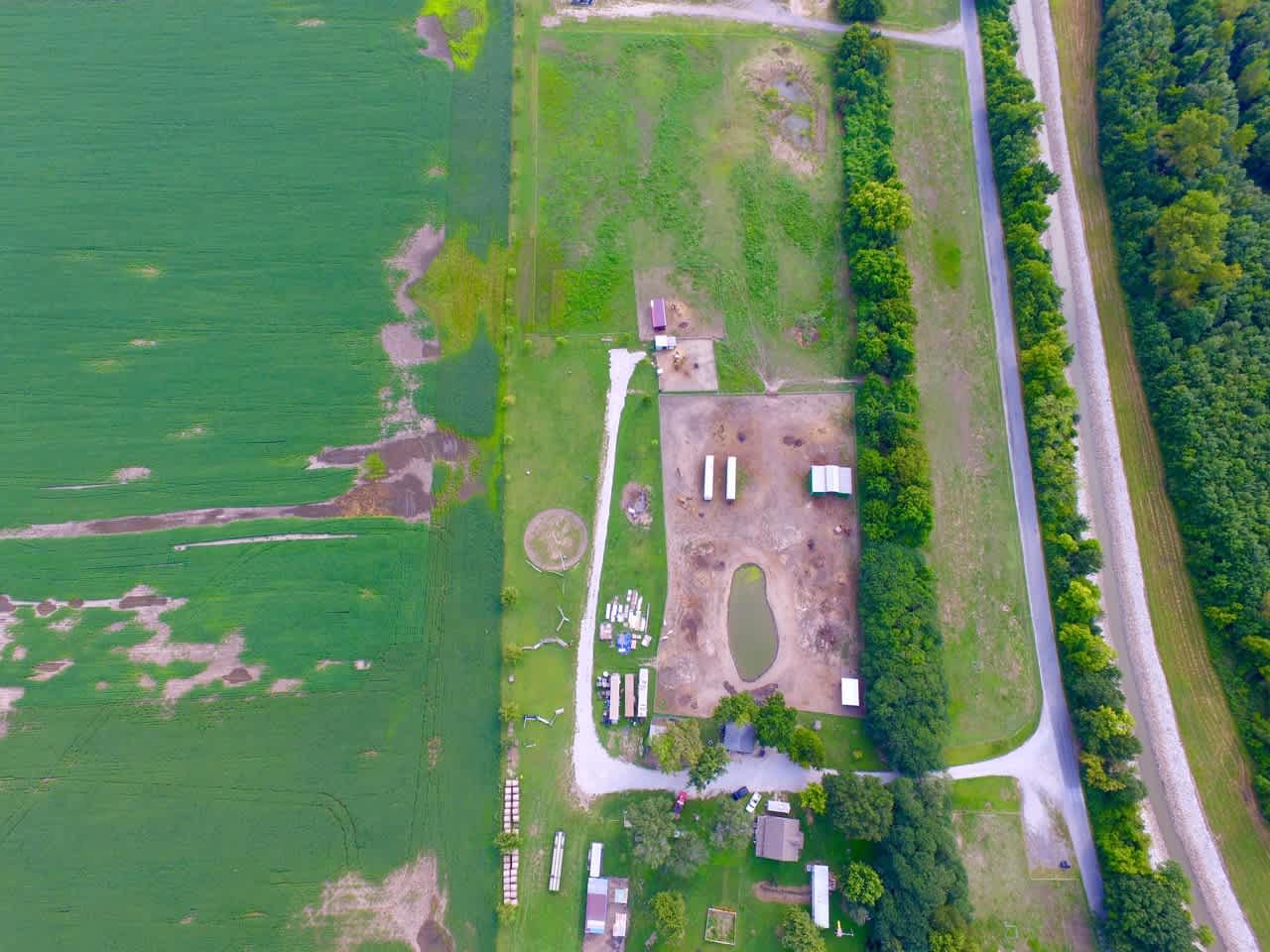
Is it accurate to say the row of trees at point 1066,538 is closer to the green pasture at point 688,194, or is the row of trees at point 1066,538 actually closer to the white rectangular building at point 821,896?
the green pasture at point 688,194

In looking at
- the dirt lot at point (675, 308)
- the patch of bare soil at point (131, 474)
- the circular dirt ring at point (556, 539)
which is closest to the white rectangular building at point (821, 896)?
the circular dirt ring at point (556, 539)

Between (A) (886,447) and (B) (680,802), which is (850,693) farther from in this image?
(A) (886,447)

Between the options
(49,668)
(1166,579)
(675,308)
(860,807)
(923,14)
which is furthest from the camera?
(923,14)

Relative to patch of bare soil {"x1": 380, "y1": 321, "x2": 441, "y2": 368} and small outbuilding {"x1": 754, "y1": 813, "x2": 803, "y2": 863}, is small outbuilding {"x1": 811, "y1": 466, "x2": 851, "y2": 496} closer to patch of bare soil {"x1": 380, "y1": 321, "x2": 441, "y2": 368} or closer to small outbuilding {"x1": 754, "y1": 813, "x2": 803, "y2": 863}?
small outbuilding {"x1": 754, "y1": 813, "x2": 803, "y2": 863}

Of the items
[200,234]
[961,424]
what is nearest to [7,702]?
[200,234]

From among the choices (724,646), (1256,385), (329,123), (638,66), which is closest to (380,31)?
(329,123)

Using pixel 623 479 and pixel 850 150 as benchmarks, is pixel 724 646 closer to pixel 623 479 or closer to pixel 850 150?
pixel 623 479
